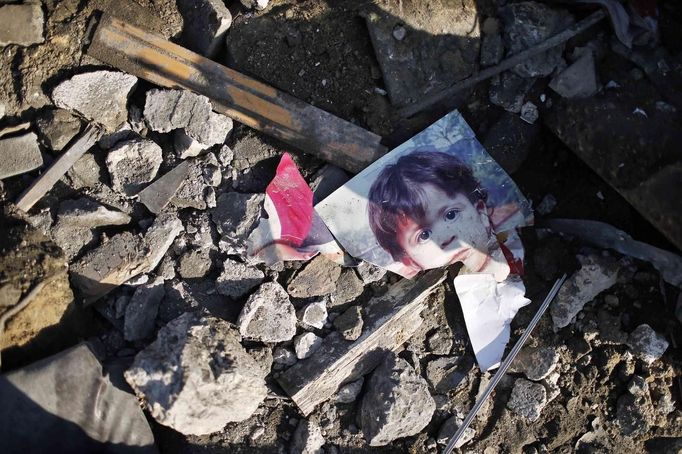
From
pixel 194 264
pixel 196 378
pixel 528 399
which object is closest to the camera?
pixel 196 378

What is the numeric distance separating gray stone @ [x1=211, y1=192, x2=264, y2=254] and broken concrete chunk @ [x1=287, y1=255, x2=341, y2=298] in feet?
0.99

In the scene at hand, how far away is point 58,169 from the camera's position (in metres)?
2.96

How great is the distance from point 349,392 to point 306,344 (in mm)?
324

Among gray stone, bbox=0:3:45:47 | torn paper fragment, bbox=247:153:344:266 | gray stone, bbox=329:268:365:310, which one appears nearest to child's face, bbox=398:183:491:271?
gray stone, bbox=329:268:365:310

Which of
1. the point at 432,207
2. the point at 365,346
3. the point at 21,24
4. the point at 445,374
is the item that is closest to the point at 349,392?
the point at 365,346

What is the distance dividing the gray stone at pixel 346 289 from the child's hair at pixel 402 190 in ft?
0.70

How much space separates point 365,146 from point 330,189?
27cm

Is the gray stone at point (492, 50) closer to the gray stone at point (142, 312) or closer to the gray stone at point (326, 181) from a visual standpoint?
the gray stone at point (326, 181)

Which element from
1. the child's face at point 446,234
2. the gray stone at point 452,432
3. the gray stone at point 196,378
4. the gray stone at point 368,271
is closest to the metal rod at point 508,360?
the gray stone at point 452,432

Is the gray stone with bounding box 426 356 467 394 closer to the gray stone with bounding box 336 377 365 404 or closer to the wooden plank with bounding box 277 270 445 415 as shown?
the wooden plank with bounding box 277 270 445 415

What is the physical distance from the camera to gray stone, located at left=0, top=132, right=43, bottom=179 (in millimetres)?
2932

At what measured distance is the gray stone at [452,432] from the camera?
10.0 ft

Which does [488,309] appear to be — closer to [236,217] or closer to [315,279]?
[315,279]

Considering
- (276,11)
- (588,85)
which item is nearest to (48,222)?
(276,11)
